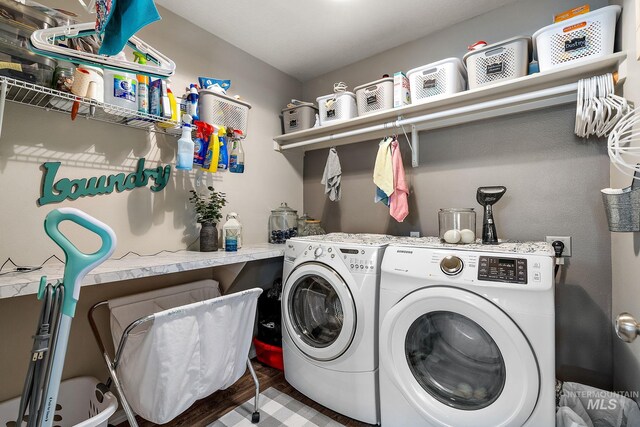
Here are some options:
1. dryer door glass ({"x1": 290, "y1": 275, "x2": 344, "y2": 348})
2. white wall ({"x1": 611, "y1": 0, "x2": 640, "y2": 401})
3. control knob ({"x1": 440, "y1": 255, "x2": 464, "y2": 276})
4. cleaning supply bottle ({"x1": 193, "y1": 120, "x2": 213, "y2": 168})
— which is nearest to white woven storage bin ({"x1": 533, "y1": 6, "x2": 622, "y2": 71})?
white wall ({"x1": 611, "y1": 0, "x2": 640, "y2": 401})

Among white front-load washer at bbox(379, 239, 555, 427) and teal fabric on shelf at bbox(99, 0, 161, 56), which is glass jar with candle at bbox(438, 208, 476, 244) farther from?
teal fabric on shelf at bbox(99, 0, 161, 56)

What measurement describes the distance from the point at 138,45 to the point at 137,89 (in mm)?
355

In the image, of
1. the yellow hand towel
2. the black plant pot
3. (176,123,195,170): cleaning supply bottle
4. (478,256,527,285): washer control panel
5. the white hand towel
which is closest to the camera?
(478,256,527,285): washer control panel

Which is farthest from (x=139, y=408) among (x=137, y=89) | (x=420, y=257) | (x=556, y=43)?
(x=556, y=43)

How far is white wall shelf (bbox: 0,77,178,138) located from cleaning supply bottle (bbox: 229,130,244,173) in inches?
18.4

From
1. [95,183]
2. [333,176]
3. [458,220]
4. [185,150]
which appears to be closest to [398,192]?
[458,220]

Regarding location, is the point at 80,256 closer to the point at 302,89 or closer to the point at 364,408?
the point at 364,408

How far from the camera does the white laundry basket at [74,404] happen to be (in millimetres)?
1287

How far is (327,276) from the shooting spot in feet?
5.30

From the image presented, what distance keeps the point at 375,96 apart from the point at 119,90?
157 cm

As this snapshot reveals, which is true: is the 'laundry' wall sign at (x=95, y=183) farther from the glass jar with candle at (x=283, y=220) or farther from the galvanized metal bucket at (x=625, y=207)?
the galvanized metal bucket at (x=625, y=207)

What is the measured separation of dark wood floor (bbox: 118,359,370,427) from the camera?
1.57m

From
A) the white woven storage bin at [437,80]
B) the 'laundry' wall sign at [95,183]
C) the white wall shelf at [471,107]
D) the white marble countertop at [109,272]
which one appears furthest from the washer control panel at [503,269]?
the 'laundry' wall sign at [95,183]

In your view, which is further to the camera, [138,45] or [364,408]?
[364,408]
